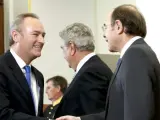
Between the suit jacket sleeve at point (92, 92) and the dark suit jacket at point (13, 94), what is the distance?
0.27 metres

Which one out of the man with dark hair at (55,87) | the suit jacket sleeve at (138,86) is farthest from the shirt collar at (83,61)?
the man with dark hair at (55,87)

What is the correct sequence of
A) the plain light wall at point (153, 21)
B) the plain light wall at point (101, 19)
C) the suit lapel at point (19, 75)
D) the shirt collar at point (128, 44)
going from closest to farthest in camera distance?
the shirt collar at point (128, 44), the suit lapel at point (19, 75), the plain light wall at point (153, 21), the plain light wall at point (101, 19)

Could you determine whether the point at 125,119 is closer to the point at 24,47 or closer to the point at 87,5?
the point at 24,47

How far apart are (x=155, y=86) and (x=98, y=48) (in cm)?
267

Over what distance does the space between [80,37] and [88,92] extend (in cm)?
36

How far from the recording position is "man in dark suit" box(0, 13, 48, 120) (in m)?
1.97

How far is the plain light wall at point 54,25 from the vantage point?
394cm

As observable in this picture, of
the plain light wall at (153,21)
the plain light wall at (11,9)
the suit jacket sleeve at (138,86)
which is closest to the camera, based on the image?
the suit jacket sleeve at (138,86)

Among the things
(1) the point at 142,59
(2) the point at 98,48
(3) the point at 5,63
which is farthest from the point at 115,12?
(2) the point at 98,48

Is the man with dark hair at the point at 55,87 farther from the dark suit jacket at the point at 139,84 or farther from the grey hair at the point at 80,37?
the dark suit jacket at the point at 139,84

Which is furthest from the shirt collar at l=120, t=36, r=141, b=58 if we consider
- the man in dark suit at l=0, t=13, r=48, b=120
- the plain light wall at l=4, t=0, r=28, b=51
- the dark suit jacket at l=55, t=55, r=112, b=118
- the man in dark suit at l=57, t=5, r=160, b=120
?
the plain light wall at l=4, t=0, r=28, b=51

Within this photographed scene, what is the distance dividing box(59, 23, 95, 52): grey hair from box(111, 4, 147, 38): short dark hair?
0.40m

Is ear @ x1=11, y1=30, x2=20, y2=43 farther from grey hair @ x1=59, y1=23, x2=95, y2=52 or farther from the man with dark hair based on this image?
the man with dark hair

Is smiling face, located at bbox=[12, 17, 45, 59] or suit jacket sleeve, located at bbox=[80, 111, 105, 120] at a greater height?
smiling face, located at bbox=[12, 17, 45, 59]
